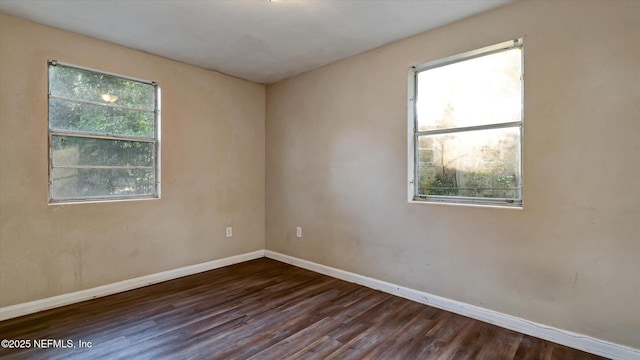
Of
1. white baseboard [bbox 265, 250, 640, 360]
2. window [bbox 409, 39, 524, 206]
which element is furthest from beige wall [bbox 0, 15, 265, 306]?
window [bbox 409, 39, 524, 206]

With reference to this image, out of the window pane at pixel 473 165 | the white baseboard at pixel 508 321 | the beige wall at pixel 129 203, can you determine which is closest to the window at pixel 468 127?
the window pane at pixel 473 165

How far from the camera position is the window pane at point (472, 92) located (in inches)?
93.7

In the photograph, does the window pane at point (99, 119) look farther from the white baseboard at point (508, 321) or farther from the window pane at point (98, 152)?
the white baseboard at point (508, 321)

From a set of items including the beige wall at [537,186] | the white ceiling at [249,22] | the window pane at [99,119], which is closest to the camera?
the beige wall at [537,186]

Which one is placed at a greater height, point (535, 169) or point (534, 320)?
point (535, 169)

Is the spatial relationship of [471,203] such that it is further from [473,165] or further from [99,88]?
[99,88]

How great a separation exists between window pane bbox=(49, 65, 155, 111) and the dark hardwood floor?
6.46 ft

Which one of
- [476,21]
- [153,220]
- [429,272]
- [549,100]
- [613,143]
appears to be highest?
[476,21]

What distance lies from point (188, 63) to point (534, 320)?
4191mm

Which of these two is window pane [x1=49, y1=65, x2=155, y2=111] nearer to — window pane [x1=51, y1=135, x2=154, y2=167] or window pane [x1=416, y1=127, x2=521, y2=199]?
window pane [x1=51, y1=135, x2=154, y2=167]

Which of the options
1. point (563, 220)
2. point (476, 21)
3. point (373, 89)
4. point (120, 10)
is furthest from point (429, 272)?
point (120, 10)

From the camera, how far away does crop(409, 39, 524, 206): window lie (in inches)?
93.7

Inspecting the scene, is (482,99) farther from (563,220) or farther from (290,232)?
(290,232)

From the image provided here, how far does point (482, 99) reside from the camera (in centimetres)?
254
